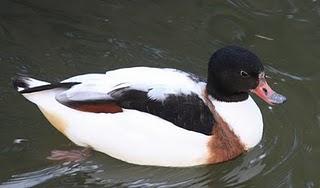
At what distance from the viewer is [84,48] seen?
5.99 metres

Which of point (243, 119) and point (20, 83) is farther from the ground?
point (20, 83)

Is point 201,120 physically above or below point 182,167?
above

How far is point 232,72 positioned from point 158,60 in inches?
44.6

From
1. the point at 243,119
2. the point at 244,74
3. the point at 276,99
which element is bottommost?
the point at 243,119

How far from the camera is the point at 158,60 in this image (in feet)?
19.6

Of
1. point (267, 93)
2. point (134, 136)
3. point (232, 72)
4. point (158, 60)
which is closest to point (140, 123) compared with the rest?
point (134, 136)

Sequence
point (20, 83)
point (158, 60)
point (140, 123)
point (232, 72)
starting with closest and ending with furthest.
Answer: point (140, 123) → point (232, 72) → point (20, 83) → point (158, 60)

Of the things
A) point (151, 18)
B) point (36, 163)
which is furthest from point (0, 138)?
point (151, 18)

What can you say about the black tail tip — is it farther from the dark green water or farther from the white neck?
the white neck

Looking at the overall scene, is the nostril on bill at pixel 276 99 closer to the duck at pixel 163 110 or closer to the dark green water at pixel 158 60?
the duck at pixel 163 110

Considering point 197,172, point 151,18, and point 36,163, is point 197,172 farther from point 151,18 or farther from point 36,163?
point 151,18

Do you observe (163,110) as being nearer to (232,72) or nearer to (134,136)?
(134,136)

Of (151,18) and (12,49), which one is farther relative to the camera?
(151,18)

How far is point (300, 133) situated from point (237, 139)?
0.59 m
